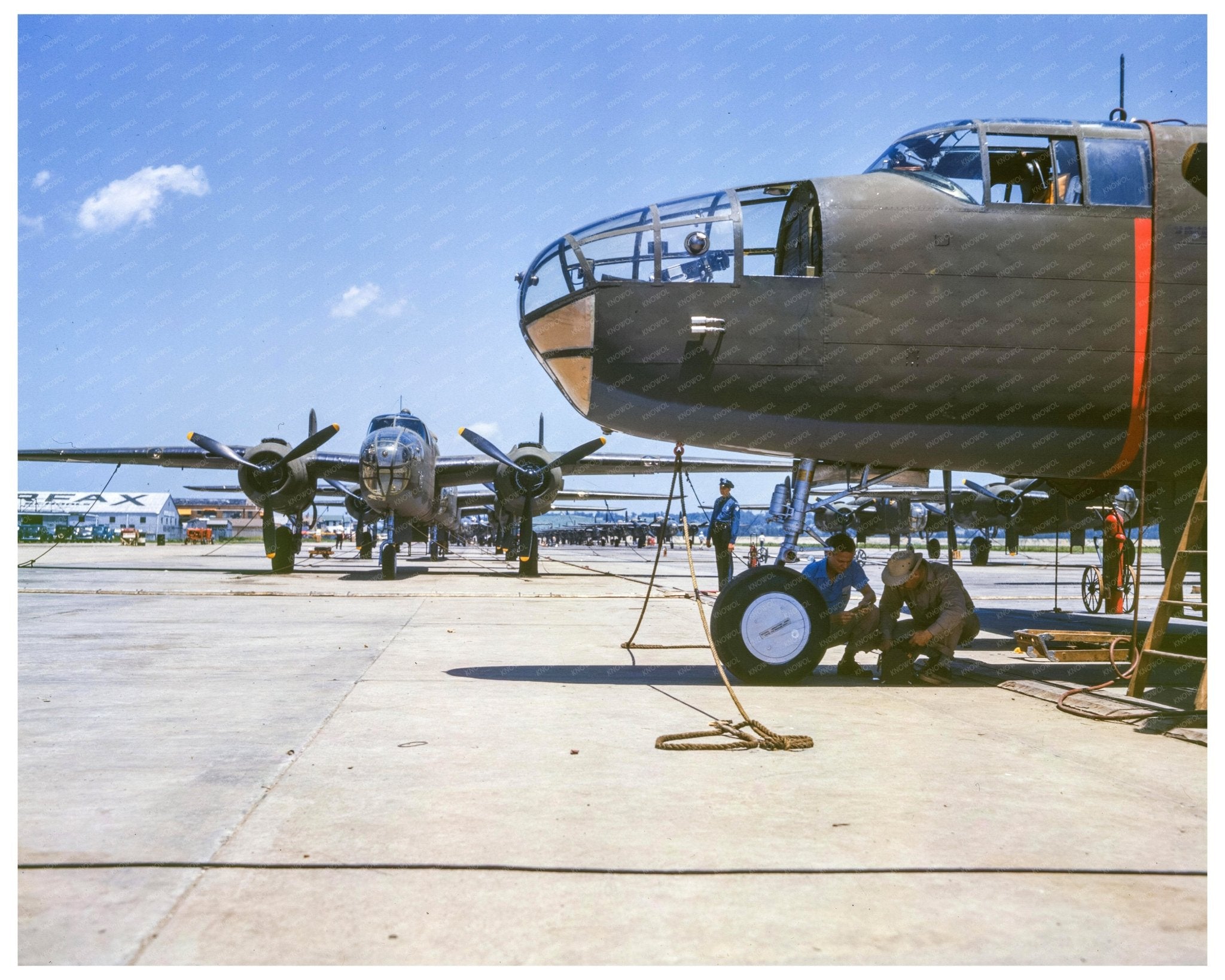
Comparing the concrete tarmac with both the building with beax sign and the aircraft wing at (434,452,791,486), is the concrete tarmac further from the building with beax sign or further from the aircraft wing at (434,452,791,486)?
the building with beax sign

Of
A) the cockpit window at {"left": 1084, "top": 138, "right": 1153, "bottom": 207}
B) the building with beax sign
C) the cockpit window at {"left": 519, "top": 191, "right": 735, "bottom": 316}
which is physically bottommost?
the building with beax sign

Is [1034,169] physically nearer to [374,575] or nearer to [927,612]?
[927,612]

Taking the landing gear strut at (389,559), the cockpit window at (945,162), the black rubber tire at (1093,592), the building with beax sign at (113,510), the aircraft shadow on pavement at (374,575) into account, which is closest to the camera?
the cockpit window at (945,162)

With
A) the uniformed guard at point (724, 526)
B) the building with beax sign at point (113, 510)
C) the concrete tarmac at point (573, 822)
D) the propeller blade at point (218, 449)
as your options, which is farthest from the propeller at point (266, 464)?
the building with beax sign at point (113, 510)

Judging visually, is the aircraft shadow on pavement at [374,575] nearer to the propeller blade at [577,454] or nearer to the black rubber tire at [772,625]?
the propeller blade at [577,454]

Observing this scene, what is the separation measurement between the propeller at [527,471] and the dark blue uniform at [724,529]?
761 cm

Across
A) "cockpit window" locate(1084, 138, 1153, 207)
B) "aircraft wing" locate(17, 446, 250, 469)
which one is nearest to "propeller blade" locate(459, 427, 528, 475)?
"aircraft wing" locate(17, 446, 250, 469)

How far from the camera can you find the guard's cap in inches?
279

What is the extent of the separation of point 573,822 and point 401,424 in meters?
20.8

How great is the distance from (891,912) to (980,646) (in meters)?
7.82

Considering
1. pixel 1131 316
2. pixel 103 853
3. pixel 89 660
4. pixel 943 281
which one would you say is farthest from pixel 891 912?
pixel 89 660

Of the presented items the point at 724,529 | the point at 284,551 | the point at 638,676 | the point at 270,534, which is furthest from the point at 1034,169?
the point at 284,551

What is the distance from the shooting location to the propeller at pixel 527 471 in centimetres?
2412

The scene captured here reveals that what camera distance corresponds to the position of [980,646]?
9.85 meters
